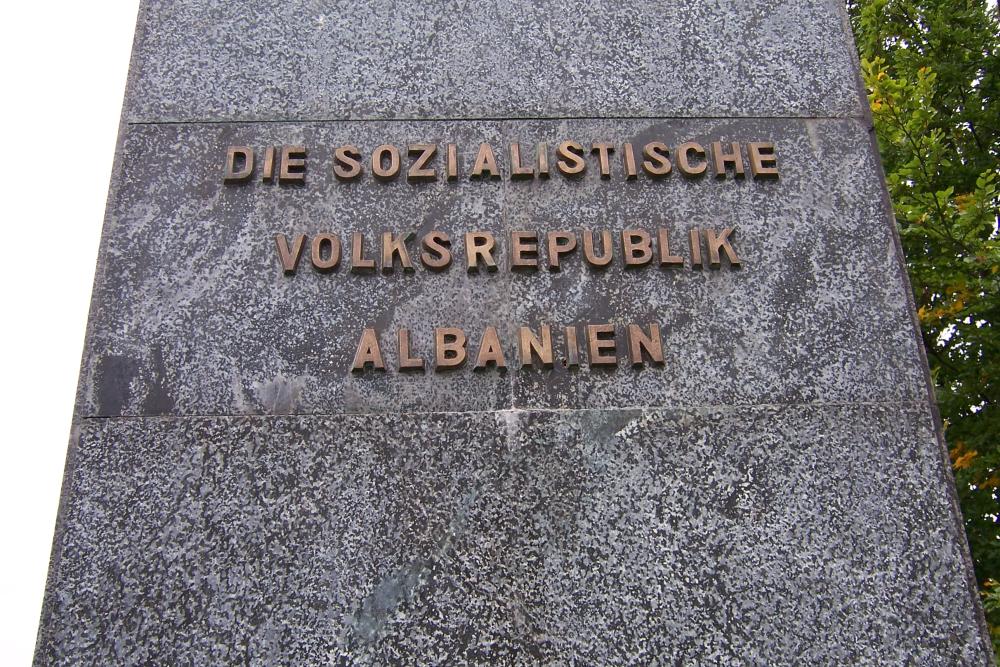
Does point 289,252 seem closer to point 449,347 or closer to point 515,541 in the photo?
point 449,347

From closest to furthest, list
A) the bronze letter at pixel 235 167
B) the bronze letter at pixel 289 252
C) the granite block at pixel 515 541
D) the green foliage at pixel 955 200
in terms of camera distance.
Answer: the granite block at pixel 515 541, the bronze letter at pixel 289 252, the bronze letter at pixel 235 167, the green foliage at pixel 955 200

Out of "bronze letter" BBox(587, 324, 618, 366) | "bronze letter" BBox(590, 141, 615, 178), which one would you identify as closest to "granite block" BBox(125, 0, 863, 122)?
"bronze letter" BBox(590, 141, 615, 178)

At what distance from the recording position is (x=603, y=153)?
3.32 meters

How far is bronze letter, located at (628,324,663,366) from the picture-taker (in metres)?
2.98

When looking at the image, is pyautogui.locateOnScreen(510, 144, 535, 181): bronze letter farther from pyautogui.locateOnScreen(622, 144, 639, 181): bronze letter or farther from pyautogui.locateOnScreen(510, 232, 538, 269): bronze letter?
pyautogui.locateOnScreen(622, 144, 639, 181): bronze letter

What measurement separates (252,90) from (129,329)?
3.65 feet

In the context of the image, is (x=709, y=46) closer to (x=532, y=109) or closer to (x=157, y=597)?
(x=532, y=109)

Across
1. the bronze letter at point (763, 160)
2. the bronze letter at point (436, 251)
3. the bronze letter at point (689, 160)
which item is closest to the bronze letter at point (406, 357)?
the bronze letter at point (436, 251)

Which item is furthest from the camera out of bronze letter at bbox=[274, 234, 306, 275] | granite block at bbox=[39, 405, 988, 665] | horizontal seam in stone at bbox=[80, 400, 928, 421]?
bronze letter at bbox=[274, 234, 306, 275]

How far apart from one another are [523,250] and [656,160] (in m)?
0.67

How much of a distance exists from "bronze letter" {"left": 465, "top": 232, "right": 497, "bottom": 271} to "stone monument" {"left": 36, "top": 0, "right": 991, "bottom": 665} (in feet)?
0.06

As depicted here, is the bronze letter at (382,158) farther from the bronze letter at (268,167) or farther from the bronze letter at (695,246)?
the bronze letter at (695,246)

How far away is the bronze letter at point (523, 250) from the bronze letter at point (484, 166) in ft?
0.94

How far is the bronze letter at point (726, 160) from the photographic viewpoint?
10.8 feet
